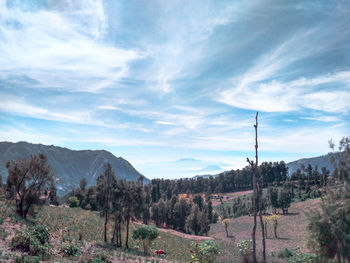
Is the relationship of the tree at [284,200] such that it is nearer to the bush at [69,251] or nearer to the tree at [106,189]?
the tree at [106,189]

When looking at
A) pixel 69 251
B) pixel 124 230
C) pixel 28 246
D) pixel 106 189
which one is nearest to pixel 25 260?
pixel 28 246

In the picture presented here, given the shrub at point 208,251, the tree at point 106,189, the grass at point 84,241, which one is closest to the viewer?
the shrub at point 208,251

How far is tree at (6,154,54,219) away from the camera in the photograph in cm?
2545

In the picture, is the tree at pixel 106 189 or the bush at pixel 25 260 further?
the tree at pixel 106 189

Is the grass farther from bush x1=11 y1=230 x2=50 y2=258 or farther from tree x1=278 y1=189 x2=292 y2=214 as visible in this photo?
tree x1=278 y1=189 x2=292 y2=214

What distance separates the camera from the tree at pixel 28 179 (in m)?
25.5

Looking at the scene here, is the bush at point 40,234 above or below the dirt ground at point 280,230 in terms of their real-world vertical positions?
above

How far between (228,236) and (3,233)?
185 feet

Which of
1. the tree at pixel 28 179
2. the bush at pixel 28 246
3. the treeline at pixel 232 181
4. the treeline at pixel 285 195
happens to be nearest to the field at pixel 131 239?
the bush at pixel 28 246

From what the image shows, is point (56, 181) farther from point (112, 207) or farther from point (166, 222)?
point (166, 222)

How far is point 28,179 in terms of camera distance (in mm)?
26250

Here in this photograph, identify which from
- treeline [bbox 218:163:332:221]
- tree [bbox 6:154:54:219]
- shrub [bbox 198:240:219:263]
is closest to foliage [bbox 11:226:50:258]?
shrub [bbox 198:240:219:263]

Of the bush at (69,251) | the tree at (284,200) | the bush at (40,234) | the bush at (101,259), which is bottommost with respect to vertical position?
the tree at (284,200)

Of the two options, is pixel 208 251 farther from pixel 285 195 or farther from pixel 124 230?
pixel 285 195
